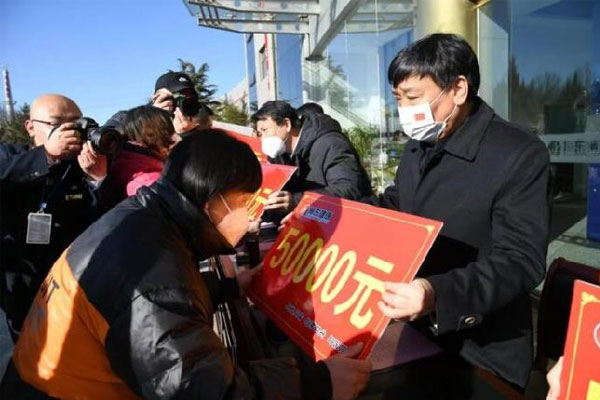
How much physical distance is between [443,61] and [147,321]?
3.82 feet

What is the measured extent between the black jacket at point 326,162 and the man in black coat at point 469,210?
1.05 m

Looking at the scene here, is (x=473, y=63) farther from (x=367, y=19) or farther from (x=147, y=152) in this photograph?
(x=367, y=19)

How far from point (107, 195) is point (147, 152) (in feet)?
1.01

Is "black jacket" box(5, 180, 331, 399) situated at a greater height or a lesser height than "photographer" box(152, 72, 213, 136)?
lesser

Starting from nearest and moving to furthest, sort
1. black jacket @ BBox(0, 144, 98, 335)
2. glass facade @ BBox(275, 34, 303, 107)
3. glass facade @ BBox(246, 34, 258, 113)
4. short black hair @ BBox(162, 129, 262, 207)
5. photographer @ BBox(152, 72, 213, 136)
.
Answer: short black hair @ BBox(162, 129, 262, 207) < black jacket @ BBox(0, 144, 98, 335) < photographer @ BBox(152, 72, 213, 136) < glass facade @ BBox(275, 34, 303, 107) < glass facade @ BBox(246, 34, 258, 113)

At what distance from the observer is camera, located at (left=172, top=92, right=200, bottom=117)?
3128 mm

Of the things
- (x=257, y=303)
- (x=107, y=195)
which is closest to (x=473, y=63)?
(x=257, y=303)

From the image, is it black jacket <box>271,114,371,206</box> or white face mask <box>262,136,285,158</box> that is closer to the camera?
black jacket <box>271,114,371,206</box>

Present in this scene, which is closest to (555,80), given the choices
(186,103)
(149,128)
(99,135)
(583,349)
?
(186,103)

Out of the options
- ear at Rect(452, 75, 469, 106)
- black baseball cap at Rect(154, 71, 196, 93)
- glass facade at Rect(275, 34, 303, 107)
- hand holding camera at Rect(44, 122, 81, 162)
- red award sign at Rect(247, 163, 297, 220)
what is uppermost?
glass facade at Rect(275, 34, 303, 107)

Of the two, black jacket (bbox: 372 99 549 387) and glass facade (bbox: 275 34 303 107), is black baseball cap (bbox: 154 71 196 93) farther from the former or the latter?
glass facade (bbox: 275 34 303 107)

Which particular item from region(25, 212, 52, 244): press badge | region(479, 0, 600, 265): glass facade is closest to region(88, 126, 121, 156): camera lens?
region(25, 212, 52, 244): press badge

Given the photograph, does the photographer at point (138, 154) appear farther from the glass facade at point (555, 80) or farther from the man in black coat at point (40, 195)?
the glass facade at point (555, 80)

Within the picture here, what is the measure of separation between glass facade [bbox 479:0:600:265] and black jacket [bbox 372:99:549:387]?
2229 millimetres
